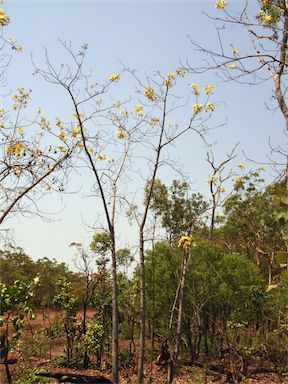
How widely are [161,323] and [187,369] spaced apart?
1.50 meters

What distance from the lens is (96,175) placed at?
868 cm

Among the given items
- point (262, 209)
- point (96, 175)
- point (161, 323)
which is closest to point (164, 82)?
point (96, 175)

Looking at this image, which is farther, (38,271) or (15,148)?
(38,271)

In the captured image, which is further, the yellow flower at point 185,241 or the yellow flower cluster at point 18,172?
the yellow flower at point 185,241

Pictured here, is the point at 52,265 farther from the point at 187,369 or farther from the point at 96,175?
the point at 96,175

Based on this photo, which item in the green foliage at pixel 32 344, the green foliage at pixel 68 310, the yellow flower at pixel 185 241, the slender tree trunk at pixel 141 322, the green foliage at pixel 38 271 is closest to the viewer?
the green foliage at pixel 32 344

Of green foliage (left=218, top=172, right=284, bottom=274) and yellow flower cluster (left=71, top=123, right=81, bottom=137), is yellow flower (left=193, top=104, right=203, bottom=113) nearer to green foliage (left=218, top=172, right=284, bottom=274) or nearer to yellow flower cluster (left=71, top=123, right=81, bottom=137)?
yellow flower cluster (left=71, top=123, right=81, bottom=137)

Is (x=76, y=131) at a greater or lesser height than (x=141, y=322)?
greater

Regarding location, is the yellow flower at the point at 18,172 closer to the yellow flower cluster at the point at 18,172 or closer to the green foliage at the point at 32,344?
the yellow flower cluster at the point at 18,172

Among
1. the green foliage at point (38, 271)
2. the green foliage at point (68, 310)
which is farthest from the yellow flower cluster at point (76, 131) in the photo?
the green foliage at point (38, 271)

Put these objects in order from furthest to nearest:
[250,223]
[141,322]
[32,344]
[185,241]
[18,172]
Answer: [250,223] < [32,344] < [141,322] < [185,241] < [18,172]

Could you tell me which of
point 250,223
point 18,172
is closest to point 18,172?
point 18,172

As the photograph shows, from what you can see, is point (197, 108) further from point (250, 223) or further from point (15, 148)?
point (250, 223)

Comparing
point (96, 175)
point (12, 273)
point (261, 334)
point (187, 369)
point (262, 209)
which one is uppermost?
point (262, 209)
